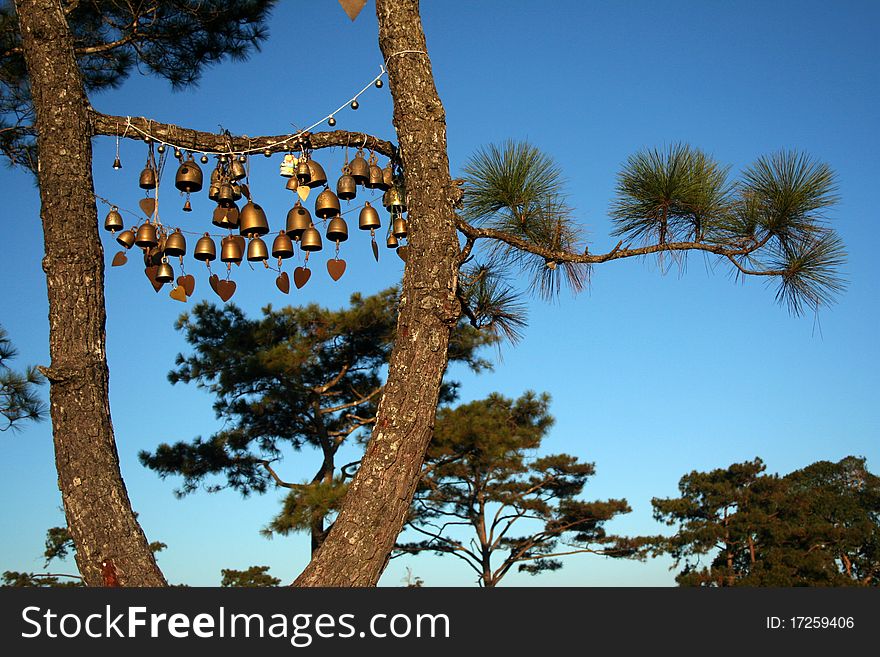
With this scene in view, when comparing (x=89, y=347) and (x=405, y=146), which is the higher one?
(x=405, y=146)

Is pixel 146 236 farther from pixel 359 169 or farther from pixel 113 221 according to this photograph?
pixel 359 169

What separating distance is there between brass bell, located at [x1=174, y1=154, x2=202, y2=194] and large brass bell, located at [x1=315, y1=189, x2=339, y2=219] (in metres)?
0.63

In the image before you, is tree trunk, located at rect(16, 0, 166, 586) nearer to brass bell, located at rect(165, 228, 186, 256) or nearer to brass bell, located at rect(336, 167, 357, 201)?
brass bell, located at rect(165, 228, 186, 256)

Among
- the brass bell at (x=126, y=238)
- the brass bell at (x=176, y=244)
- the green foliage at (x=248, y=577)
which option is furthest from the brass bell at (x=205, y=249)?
the green foliage at (x=248, y=577)


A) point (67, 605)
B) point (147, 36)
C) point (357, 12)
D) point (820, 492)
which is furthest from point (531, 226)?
point (820, 492)

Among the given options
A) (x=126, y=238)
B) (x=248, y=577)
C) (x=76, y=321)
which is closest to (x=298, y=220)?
(x=126, y=238)

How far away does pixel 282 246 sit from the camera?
4.18 metres

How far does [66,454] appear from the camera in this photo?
3.46 m

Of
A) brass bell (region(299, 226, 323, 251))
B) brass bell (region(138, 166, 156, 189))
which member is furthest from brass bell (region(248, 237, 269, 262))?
brass bell (region(138, 166, 156, 189))

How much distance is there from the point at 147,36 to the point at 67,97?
3.06 m

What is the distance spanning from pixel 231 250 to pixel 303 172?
0.52m

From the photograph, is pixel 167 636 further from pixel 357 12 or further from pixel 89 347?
pixel 357 12

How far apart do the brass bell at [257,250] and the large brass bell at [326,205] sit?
32 cm

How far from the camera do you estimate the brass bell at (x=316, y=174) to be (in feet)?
13.6
